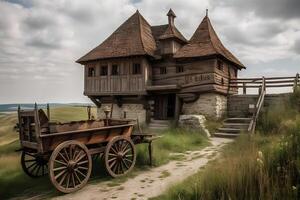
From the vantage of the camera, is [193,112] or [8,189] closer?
[8,189]

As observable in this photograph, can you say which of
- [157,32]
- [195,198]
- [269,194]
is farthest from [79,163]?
[157,32]

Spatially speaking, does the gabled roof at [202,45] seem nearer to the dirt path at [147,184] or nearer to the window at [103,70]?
the window at [103,70]

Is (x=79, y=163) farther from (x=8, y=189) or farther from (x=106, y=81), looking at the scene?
(x=106, y=81)

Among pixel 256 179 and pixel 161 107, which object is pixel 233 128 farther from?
pixel 256 179

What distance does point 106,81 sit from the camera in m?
20.9

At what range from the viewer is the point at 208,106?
19.0 m

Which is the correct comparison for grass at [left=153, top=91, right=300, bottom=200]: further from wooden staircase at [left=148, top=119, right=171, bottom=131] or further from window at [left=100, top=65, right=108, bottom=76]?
window at [left=100, top=65, right=108, bottom=76]

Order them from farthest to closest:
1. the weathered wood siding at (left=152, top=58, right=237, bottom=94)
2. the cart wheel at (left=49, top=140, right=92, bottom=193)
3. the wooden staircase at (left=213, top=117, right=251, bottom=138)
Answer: the weathered wood siding at (left=152, top=58, right=237, bottom=94) < the wooden staircase at (left=213, top=117, right=251, bottom=138) < the cart wheel at (left=49, top=140, right=92, bottom=193)

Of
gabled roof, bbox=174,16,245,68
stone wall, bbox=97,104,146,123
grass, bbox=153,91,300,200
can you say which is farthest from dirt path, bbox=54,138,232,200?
stone wall, bbox=97,104,146,123

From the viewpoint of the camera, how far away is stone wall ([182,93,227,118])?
18.8 metres

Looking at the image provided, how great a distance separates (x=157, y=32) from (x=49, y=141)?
56.9 feet

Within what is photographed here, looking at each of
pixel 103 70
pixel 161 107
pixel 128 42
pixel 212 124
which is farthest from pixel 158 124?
pixel 128 42

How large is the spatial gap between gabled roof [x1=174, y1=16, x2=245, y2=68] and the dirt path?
9.97 metres

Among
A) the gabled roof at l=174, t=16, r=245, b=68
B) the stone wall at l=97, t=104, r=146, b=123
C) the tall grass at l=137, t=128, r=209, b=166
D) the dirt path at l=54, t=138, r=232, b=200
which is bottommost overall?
the dirt path at l=54, t=138, r=232, b=200
